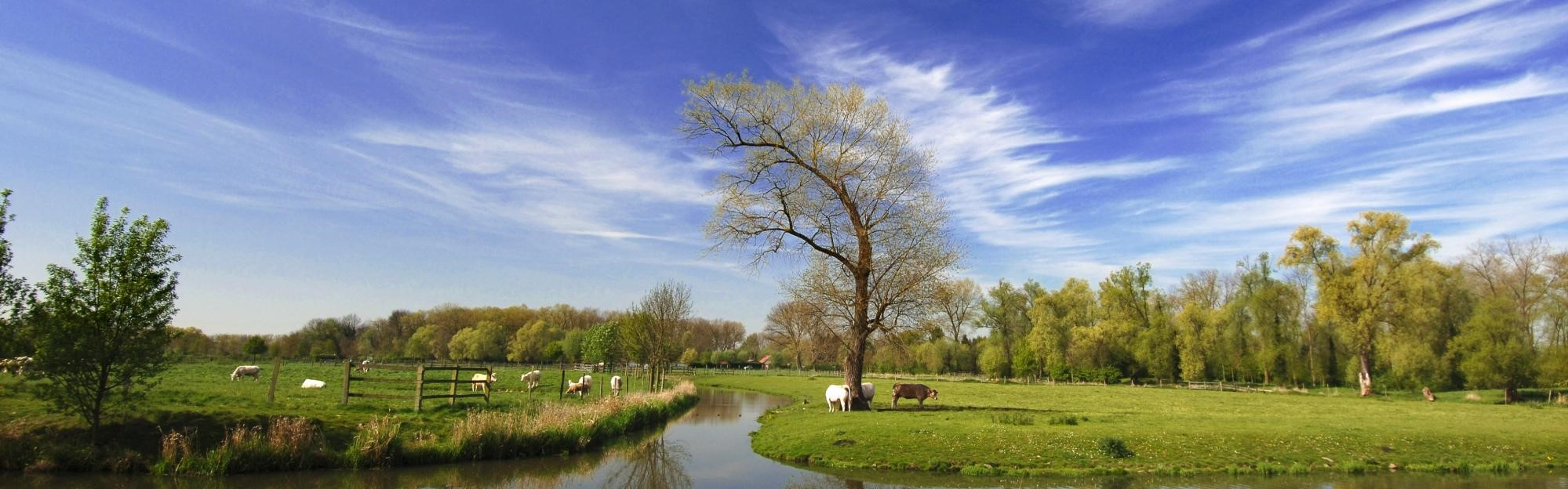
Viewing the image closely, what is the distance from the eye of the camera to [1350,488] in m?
13.4

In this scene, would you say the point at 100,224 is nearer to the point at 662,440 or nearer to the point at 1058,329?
the point at 662,440

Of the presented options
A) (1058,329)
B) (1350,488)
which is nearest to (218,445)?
(1350,488)

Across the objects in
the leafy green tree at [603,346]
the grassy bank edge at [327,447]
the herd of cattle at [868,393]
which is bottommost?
the grassy bank edge at [327,447]

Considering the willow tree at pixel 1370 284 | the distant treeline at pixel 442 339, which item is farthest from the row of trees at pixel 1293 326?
the distant treeline at pixel 442 339

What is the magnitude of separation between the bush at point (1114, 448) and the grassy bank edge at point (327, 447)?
12568 millimetres

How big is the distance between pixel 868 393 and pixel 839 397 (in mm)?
1936

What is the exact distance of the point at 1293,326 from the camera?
57.9 metres

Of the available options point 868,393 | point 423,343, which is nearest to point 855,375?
point 868,393

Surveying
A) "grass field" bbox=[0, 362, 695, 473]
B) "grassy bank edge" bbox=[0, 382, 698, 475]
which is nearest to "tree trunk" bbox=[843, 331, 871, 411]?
"grass field" bbox=[0, 362, 695, 473]

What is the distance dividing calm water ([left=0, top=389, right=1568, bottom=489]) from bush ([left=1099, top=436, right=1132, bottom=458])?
170 cm

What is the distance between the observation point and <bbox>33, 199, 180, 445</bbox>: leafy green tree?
44.6ft

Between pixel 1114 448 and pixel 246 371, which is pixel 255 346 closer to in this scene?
pixel 246 371

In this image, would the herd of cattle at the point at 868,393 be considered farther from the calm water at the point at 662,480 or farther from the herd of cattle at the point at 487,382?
the herd of cattle at the point at 487,382

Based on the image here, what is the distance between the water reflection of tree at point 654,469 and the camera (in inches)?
551
